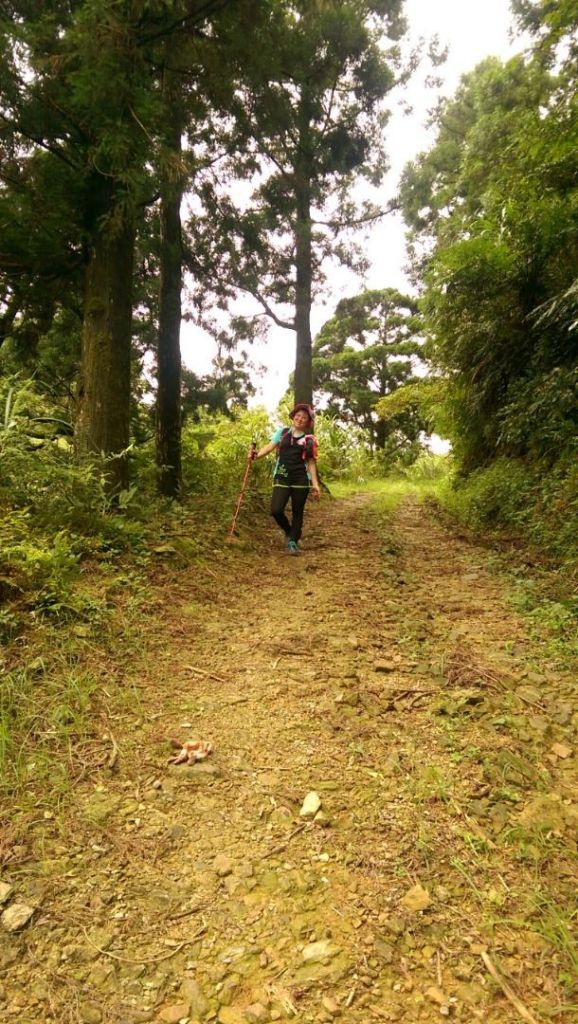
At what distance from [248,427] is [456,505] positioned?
5.18 metres

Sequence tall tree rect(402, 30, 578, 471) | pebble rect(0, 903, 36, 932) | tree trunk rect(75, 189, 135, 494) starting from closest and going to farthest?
pebble rect(0, 903, 36, 932)
tree trunk rect(75, 189, 135, 494)
tall tree rect(402, 30, 578, 471)

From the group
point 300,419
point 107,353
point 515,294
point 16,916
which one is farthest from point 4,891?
point 515,294

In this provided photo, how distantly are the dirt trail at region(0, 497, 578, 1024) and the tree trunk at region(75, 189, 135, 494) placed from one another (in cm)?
245

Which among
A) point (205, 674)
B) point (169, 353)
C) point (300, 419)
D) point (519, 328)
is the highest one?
point (519, 328)

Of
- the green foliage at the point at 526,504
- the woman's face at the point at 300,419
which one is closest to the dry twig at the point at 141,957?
the green foliage at the point at 526,504

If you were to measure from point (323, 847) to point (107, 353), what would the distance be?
489 centimetres

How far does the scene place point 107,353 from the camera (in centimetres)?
542

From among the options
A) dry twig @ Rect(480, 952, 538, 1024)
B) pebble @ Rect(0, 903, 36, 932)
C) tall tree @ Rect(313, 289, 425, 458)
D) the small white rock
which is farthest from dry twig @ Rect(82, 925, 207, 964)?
tall tree @ Rect(313, 289, 425, 458)

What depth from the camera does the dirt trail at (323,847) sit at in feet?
5.10

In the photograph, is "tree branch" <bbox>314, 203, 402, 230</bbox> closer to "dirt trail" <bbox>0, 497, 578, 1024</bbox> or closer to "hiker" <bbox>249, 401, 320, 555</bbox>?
"hiker" <bbox>249, 401, 320, 555</bbox>

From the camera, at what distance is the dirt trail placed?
1.56 meters

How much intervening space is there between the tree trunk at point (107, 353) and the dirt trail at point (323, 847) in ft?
8.03

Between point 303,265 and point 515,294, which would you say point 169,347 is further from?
point 303,265

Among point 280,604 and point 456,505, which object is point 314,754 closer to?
point 280,604
